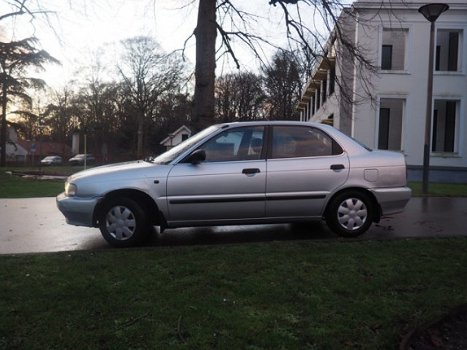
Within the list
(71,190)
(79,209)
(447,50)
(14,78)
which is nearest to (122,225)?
(79,209)

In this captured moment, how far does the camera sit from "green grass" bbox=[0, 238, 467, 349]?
142 inches

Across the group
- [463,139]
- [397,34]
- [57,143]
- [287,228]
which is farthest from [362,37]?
[57,143]

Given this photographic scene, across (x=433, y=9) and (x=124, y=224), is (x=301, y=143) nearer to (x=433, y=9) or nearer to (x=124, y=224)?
(x=124, y=224)

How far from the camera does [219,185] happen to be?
6.50 metres

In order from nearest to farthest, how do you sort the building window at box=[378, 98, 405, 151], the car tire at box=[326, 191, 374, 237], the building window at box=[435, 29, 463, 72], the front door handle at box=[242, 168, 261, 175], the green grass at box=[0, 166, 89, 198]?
the front door handle at box=[242, 168, 261, 175] → the car tire at box=[326, 191, 374, 237] → the green grass at box=[0, 166, 89, 198] → the building window at box=[435, 29, 463, 72] → the building window at box=[378, 98, 405, 151]

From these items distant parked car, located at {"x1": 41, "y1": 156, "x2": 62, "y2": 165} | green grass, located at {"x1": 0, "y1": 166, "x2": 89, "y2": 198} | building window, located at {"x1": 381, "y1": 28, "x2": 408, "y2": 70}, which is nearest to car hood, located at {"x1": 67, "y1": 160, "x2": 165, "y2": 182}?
green grass, located at {"x1": 0, "y1": 166, "x2": 89, "y2": 198}

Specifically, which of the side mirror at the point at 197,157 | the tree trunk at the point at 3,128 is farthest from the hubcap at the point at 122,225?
the tree trunk at the point at 3,128

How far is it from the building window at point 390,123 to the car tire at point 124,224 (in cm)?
2026

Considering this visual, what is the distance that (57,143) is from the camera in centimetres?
8550

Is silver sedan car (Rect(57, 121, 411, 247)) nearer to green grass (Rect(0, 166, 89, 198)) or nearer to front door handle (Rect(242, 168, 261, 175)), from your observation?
front door handle (Rect(242, 168, 261, 175))

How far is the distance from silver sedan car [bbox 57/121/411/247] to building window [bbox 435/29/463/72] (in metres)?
19.7

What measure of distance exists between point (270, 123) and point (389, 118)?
1951cm

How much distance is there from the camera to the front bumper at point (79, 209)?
6359mm

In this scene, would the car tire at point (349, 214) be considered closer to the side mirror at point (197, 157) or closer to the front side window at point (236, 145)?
the front side window at point (236, 145)
